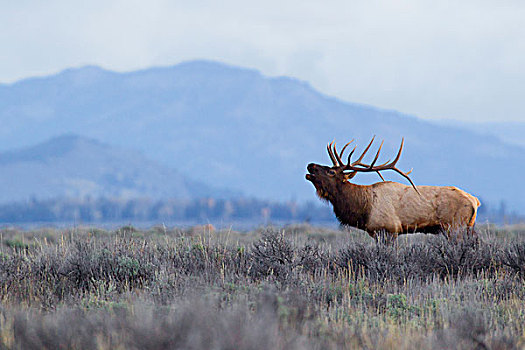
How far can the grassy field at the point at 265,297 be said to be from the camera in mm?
5059

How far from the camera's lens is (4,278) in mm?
8047

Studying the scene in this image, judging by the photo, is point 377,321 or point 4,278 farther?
point 4,278

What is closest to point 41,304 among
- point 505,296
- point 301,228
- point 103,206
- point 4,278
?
point 4,278

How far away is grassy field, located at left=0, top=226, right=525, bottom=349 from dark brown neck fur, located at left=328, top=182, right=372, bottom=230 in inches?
24.4

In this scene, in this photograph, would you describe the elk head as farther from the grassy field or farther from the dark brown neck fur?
the grassy field

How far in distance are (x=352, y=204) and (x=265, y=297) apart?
5.48m

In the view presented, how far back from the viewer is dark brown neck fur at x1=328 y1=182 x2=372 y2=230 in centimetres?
1080

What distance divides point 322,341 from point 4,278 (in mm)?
4580

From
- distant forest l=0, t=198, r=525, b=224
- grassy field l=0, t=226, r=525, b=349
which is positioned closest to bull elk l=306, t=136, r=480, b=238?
grassy field l=0, t=226, r=525, b=349

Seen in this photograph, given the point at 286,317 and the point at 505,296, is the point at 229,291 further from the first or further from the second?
the point at 505,296

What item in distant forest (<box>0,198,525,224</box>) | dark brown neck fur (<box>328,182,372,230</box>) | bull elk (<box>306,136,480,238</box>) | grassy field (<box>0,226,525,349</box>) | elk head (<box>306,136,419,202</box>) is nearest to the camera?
grassy field (<box>0,226,525,349</box>)

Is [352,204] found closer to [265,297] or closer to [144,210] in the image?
[265,297]

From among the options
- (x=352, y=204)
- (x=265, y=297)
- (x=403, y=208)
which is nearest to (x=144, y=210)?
(x=352, y=204)

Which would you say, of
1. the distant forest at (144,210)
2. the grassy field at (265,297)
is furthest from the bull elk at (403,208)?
the distant forest at (144,210)
